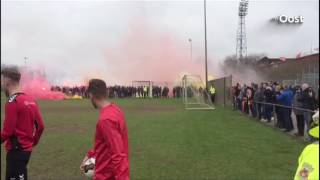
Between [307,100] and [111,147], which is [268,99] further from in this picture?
[111,147]

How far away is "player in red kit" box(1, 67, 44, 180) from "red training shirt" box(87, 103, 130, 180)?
157 cm

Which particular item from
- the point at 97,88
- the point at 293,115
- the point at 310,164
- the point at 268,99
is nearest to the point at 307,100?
the point at 293,115

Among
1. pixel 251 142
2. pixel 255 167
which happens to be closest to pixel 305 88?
pixel 251 142

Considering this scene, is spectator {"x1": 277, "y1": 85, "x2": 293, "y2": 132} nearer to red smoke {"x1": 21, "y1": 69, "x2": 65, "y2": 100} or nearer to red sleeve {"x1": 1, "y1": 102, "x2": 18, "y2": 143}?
red sleeve {"x1": 1, "y1": 102, "x2": 18, "y2": 143}

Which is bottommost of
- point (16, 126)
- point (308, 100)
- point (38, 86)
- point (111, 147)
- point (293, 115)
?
point (293, 115)

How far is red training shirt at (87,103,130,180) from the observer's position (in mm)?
5078

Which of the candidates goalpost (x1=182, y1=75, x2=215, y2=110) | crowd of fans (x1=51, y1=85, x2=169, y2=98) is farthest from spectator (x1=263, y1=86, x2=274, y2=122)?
crowd of fans (x1=51, y1=85, x2=169, y2=98)

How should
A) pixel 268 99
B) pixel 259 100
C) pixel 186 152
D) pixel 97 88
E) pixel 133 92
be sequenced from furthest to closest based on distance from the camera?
1. pixel 133 92
2. pixel 259 100
3. pixel 268 99
4. pixel 186 152
5. pixel 97 88

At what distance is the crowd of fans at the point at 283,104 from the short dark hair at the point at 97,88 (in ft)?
38.8

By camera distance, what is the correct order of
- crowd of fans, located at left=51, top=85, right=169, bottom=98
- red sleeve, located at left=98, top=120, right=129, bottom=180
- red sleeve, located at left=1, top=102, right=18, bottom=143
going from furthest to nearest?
crowd of fans, located at left=51, top=85, right=169, bottom=98, red sleeve, located at left=1, top=102, right=18, bottom=143, red sleeve, located at left=98, top=120, right=129, bottom=180

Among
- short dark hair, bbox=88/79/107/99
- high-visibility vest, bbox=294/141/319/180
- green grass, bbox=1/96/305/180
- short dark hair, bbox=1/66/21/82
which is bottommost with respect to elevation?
green grass, bbox=1/96/305/180

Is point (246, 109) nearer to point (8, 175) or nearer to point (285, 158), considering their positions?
point (285, 158)

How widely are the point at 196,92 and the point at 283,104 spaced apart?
25.3 m

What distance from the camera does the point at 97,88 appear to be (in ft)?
17.4
